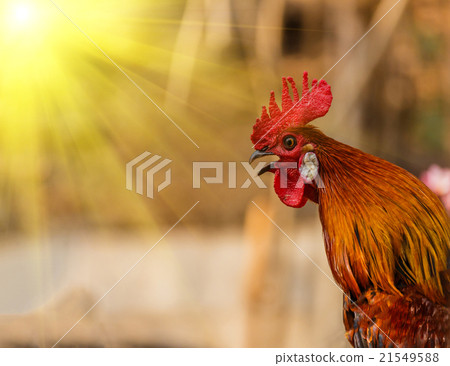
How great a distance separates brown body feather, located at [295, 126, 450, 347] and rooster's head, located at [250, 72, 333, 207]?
43 mm

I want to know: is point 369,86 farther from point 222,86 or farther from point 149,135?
point 149,135

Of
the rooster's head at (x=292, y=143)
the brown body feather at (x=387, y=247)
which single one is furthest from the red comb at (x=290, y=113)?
the brown body feather at (x=387, y=247)

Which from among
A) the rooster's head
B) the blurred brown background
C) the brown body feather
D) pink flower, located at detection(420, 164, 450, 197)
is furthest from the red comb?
pink flower, located at detection(420, 164, 450, 197)

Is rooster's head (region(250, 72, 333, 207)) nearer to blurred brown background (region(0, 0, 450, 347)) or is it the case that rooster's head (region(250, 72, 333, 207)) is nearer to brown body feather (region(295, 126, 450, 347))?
brown body feather (region(295, 126, 450, 347))

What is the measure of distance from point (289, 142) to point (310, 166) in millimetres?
95

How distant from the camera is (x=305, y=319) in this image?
6.14 feet

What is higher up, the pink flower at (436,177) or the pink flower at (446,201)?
the pink flower at (436,177)

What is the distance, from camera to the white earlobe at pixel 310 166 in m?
1.36

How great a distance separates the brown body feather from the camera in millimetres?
1315

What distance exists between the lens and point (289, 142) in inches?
54.4

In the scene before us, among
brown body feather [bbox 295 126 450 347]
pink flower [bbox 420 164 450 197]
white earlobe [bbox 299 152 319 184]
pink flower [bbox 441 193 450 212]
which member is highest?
pink flower [bbox 420 164 450 197]

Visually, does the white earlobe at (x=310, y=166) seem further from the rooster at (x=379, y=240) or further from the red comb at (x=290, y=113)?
the red comb at (x=290, y=113)

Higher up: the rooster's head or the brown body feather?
the rooster's head

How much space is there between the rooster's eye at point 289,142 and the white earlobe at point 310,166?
5cm
